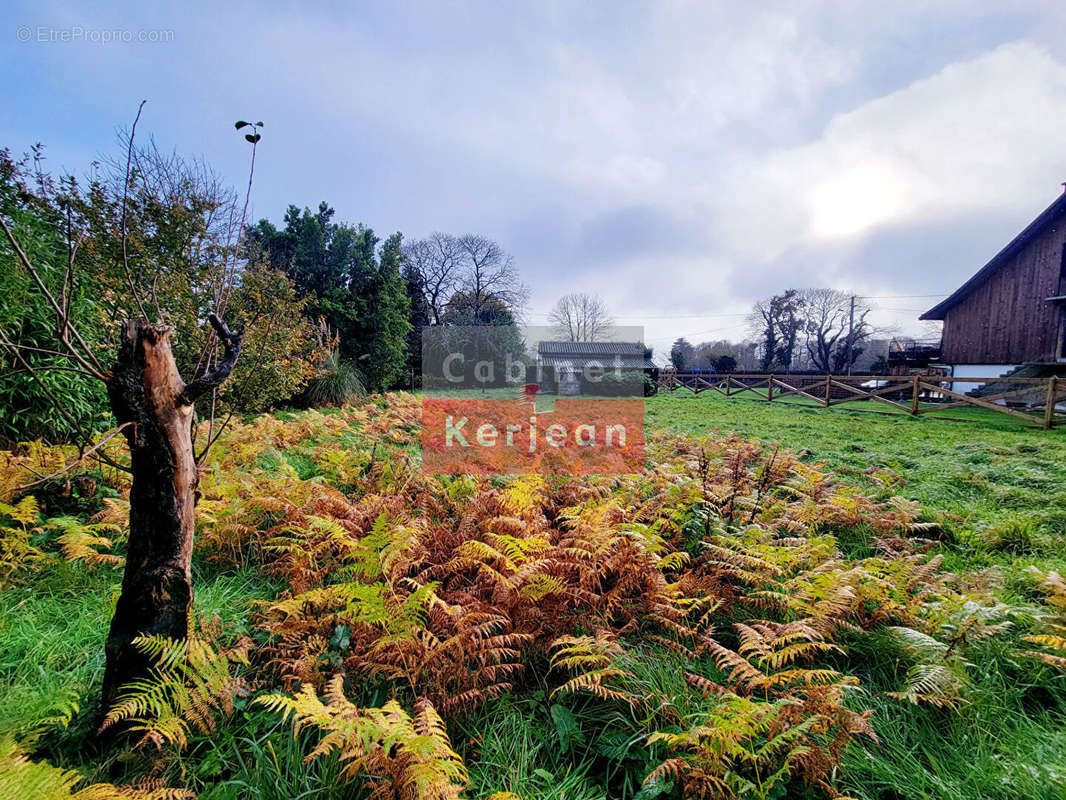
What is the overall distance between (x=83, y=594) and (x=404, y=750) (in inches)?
92.9

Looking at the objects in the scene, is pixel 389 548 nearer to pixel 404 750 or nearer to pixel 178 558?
pixel 178 558

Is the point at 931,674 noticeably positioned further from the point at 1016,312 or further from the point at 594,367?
the point at 1016,312

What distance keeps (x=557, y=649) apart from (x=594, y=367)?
23087 millimetres

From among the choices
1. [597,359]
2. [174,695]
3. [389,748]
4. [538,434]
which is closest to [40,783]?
[174,695]

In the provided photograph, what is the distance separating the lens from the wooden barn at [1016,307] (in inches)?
622

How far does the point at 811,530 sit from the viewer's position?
→ 328cm

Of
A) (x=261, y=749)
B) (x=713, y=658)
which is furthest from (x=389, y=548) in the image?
(x=713, y=658)

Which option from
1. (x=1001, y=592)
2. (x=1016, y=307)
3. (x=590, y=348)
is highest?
(x=1016, y=307)

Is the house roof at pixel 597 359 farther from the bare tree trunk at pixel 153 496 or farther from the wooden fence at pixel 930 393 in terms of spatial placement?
the bare tree trunk at pixel 153 496

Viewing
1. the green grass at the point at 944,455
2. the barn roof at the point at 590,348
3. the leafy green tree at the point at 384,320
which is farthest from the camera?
the barn roof at the point at 590,348

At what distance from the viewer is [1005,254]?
17.3 m

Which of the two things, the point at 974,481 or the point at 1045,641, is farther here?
the point at 974,481

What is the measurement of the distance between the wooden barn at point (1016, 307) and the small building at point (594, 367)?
550 inches

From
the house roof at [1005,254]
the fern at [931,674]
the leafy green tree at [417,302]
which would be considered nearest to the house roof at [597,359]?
the leafy green tree at [417,302]
